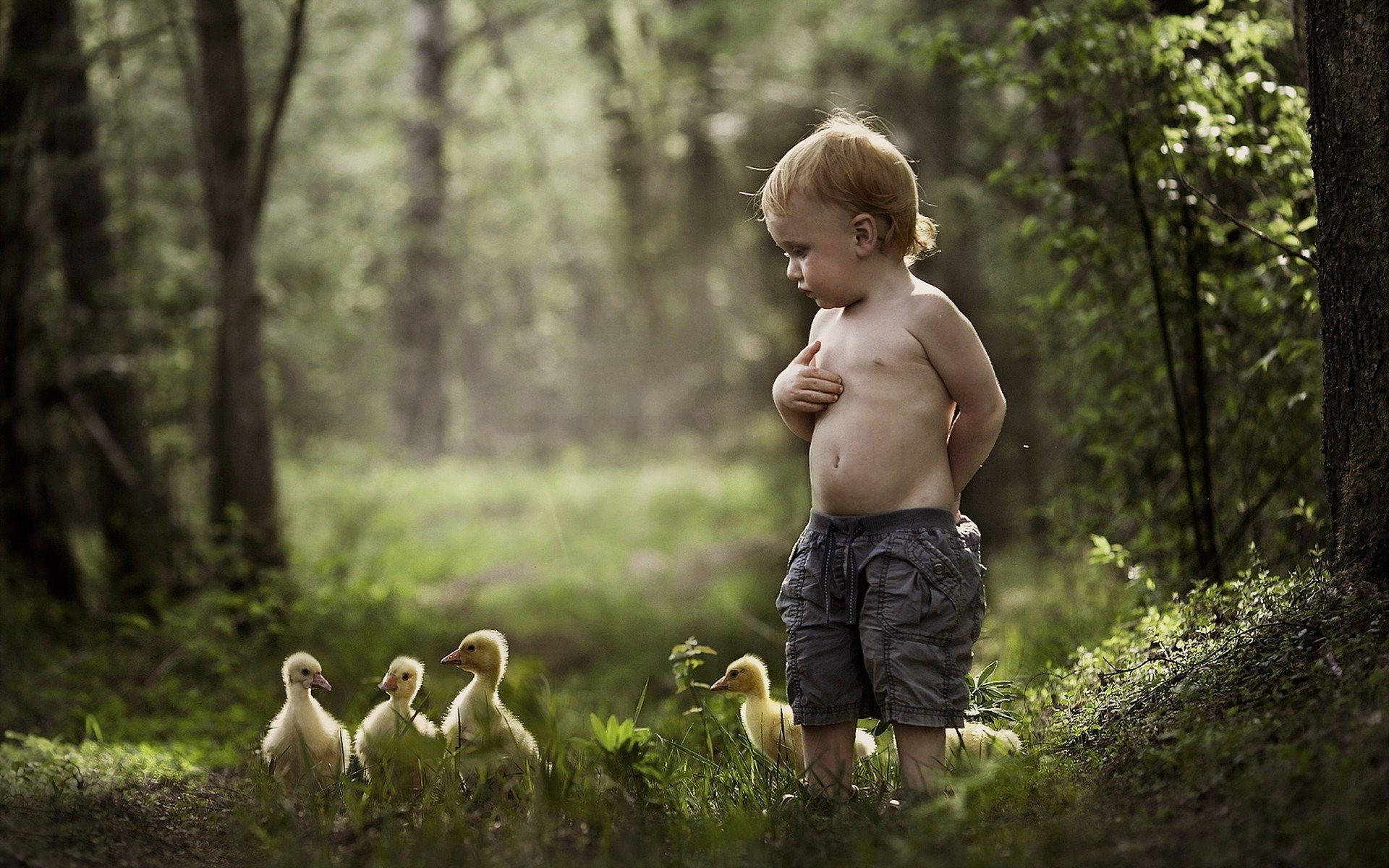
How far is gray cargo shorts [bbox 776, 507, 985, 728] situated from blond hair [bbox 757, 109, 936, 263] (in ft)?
2.86

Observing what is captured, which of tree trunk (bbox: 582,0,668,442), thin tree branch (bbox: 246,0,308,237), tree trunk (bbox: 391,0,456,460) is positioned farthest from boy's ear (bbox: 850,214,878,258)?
tree trunk (bbox: 391,0,456,460)

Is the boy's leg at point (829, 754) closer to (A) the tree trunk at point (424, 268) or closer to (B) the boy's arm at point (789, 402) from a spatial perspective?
(B) the boy's arm at point (789, 402)

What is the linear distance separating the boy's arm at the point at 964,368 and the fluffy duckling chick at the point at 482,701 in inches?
61.0

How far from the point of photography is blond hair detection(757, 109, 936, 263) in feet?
11.6

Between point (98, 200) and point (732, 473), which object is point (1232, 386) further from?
point (732, 473)

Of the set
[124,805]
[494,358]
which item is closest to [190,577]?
[124,805]

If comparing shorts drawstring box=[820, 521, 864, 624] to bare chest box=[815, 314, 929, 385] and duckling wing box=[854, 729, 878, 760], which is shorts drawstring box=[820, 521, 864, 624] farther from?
duckling wing box=[854, 729, 878, 760]

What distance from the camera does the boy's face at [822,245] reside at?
360cm

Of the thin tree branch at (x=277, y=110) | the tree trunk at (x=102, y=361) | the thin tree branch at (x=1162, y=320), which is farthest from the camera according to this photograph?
the tree trunk at (x=102, y=361)

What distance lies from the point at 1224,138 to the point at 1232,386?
1237 millimetres

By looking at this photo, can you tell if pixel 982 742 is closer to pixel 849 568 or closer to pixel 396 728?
pixel 849 568

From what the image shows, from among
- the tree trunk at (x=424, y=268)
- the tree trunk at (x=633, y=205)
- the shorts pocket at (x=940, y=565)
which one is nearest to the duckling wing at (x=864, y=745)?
the shorts pocket at (x=940, y=565)

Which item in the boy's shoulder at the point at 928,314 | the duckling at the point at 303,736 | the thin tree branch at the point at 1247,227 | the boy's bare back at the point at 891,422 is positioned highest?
the thin tree branch at the point at 1247,227

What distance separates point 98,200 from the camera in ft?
33.0
